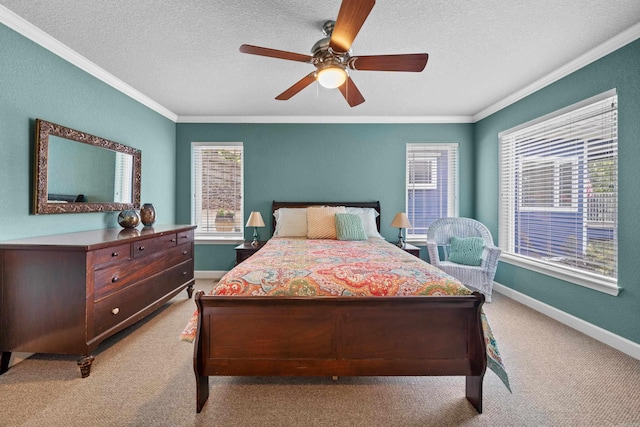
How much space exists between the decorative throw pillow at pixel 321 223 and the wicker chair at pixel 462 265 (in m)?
1.32

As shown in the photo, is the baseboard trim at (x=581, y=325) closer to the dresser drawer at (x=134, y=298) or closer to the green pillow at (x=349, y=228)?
the green pillow at (x=349, y=228)

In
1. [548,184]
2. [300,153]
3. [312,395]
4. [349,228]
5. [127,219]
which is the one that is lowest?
[312,395]

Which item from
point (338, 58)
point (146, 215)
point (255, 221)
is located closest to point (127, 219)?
point (146, 215)

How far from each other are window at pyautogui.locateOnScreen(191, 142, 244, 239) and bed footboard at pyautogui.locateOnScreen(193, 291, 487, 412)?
9.75 ft

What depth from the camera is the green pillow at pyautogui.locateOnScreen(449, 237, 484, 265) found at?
11.8 ft

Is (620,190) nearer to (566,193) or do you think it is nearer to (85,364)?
(566,193)

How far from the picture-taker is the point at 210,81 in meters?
3.15

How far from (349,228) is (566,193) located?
2280 millimetres

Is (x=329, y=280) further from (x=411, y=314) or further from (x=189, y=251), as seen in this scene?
(x=189, y=251)

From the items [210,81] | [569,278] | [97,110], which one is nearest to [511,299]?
[569,278]

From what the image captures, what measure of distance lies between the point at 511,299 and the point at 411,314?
2.73 m

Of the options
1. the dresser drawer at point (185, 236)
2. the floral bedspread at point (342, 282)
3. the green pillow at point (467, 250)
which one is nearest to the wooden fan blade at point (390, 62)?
the floral bedspread at point (342, 282)

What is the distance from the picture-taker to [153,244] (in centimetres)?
279

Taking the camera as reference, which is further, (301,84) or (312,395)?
(301,84)
